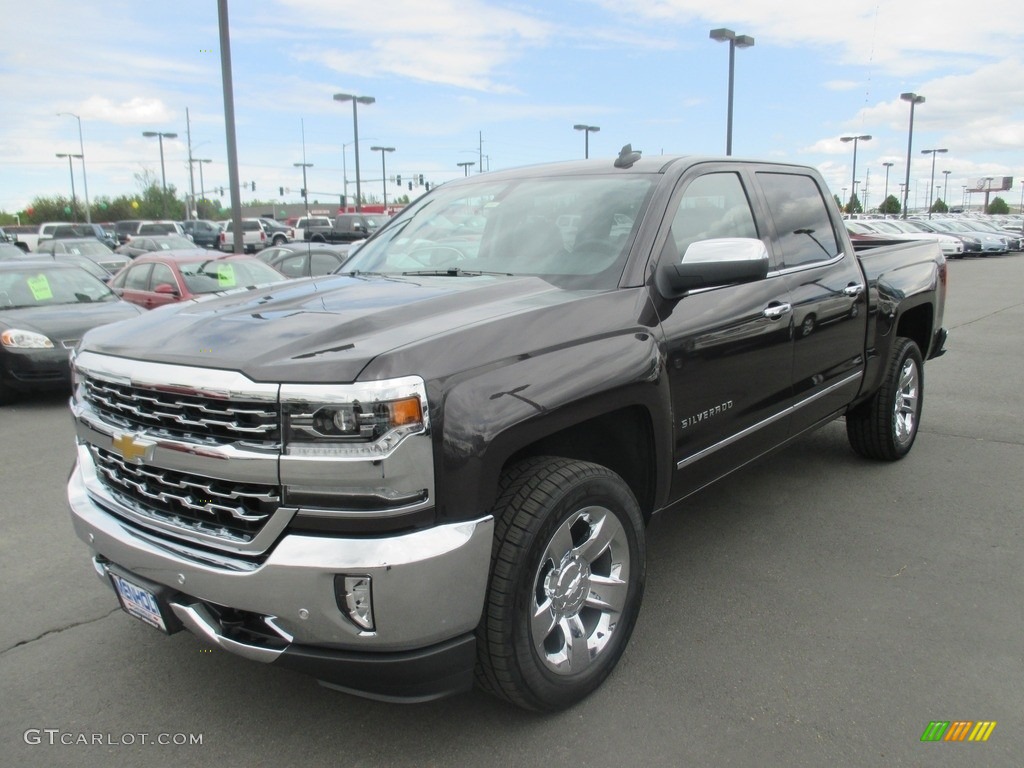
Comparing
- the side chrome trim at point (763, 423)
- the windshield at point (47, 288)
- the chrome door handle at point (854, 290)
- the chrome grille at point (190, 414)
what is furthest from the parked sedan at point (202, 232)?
the chrome grille at point (190, 414)

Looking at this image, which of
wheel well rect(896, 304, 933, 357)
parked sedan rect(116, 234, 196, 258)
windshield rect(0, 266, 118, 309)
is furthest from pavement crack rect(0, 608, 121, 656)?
parked sedan rect(116, 234, 196, 258)

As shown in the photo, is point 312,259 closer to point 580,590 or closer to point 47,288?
point 47,288

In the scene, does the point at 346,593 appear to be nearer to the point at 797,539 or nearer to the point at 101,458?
the point at 101,458

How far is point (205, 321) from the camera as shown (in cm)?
284

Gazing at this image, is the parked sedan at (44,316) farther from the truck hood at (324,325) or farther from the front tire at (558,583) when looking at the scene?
the front tire at (558,583)

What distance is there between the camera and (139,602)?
2.67 metres

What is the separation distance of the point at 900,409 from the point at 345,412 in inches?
179

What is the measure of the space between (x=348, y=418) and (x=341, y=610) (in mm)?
529

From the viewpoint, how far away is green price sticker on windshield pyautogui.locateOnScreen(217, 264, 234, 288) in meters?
11.1

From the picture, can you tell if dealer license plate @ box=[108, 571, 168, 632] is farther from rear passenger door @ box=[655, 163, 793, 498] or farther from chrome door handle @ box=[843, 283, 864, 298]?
chrome door handle @ box=[843, 283, 864, 298]

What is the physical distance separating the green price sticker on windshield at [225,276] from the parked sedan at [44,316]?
163cm

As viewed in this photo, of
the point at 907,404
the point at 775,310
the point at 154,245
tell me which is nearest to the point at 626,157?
the point at 775,310

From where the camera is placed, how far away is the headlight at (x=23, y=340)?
8.14m

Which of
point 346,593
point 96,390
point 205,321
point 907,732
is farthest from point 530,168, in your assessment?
point 907,732
